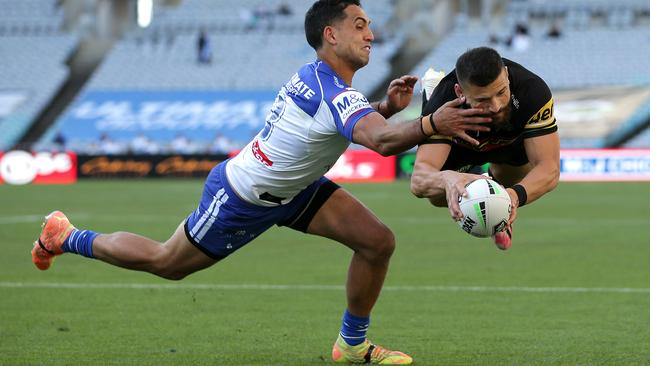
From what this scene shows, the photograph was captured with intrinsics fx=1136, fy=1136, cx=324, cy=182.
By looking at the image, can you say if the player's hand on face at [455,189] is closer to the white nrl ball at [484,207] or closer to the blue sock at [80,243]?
the white nrl ball at [484,207]

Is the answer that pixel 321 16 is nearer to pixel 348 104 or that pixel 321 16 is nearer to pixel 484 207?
pixel 348 104

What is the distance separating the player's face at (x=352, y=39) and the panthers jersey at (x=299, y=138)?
14cm

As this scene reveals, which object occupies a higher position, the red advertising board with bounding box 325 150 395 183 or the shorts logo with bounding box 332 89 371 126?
the shorts logo with bounding box 332 89 371 126

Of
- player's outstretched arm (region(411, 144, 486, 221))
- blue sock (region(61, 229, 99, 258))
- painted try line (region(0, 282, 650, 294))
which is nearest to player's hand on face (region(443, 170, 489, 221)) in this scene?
player's outstretched arm (region(411, 144, 486, 221))

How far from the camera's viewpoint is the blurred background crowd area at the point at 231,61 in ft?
125

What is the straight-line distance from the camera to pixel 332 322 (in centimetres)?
892

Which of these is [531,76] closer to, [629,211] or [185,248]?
[185,248]

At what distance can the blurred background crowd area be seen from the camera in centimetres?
3819

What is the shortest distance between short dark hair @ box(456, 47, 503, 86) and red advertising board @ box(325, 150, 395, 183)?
24442 millimetres

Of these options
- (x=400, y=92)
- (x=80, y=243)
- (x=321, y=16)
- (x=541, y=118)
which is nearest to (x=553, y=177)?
(x=541, y=118)

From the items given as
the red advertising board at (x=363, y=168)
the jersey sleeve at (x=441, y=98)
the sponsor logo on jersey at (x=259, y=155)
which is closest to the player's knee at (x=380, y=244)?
the jersey sleeve at (x=441, y=98)

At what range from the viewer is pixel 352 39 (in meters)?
6.78

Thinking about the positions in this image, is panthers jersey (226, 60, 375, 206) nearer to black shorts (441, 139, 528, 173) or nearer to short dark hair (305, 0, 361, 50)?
short dark hair (305, 0, 361, 50)

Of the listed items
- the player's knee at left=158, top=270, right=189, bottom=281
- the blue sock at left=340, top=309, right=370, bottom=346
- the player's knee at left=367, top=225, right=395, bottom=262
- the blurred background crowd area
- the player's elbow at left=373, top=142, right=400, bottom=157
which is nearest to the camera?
the player's elbow at left=373, top=142, right=400, bottom=157
